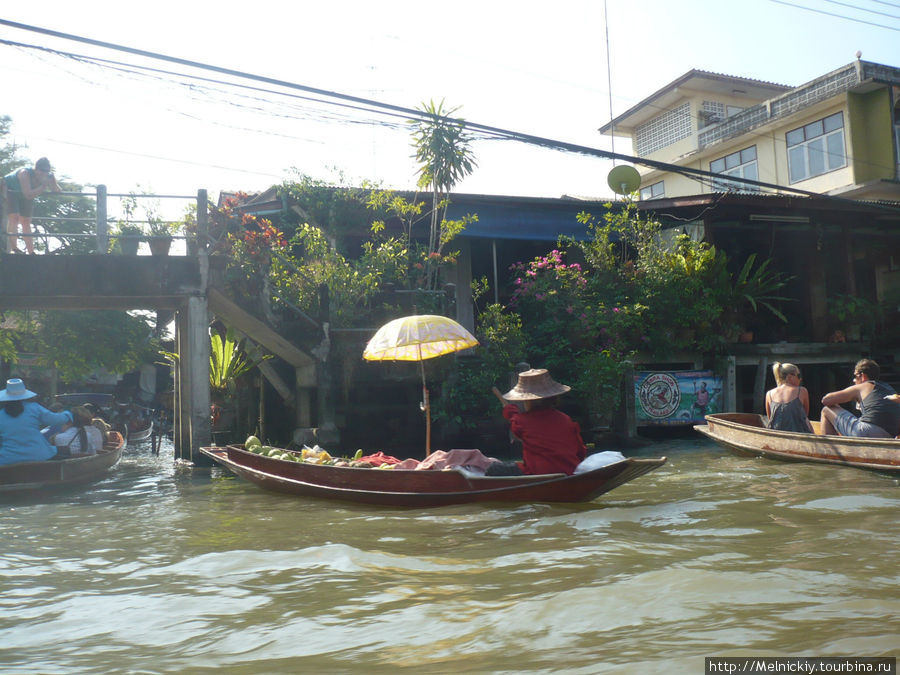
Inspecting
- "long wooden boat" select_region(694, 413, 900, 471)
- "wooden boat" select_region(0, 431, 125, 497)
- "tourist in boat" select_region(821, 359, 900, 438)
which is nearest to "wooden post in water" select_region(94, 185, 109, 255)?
"wooden boat" select_region(0, 431, 125, 497)

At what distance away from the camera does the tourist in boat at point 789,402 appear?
936 cm

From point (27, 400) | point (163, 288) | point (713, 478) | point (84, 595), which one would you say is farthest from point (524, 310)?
point (84, 595)

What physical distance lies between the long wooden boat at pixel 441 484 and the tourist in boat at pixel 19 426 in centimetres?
374

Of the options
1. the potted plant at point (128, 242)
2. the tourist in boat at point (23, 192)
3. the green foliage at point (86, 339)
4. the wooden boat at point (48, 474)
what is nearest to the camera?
the wooden boat at point (48, 474)

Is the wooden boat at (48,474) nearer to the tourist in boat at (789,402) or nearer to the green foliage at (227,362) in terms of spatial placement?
the green foliage at (227,362)

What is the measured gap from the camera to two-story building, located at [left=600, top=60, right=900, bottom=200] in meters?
19.1

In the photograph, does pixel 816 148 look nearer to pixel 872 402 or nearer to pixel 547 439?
pixel 872 402

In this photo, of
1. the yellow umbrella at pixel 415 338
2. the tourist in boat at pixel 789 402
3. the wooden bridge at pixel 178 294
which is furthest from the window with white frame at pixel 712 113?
the yellow umbrella at pixel 415 338

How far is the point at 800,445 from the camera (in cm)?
892

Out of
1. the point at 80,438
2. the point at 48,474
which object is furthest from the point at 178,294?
the point at 48,474

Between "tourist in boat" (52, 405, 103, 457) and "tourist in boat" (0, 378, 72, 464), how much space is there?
802mm

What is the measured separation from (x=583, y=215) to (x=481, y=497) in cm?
842

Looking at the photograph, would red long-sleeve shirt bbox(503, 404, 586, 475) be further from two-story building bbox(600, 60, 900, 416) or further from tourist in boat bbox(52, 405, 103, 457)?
tourist in boat bbox(52, 405, 103, 457)

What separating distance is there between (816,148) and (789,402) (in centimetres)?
1424
